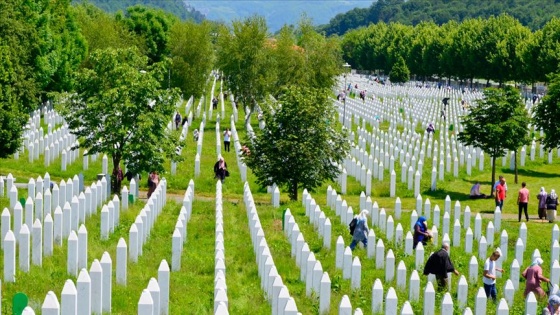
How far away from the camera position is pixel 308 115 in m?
30.8

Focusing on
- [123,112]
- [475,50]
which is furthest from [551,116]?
Result: [475,50]

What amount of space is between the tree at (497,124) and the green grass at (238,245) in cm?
149

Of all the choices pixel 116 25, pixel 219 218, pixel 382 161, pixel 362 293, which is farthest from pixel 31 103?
pixel 116 25

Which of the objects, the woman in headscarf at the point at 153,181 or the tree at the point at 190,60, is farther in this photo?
the tree at the point at 190,60

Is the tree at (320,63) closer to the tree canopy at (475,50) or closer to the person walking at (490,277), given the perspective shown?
the tree canopy at (475,50)

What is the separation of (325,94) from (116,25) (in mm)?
57764

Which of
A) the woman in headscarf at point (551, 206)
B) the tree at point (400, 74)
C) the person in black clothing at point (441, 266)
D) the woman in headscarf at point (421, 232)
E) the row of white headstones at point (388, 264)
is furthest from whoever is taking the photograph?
the tree at point (400, 74)

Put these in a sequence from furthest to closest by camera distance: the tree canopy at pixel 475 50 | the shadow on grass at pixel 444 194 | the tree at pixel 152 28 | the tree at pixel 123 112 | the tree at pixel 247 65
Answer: the tree at pixel 152 28 < the tree canopy at pixel 475 50 < the tree at pixel 247 65 < the shadow on grass at pixel 444 194 < the tree at pixel 123 112

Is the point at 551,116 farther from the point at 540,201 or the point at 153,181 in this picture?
the point at 153,181

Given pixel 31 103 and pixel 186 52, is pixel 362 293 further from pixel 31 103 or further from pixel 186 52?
pixel 186 52

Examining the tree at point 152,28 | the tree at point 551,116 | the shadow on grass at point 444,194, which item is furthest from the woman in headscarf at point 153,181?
the tree at point 152,28

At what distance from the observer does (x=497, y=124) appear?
3544cm

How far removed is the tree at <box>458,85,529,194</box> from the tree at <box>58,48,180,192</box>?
35.1 ft

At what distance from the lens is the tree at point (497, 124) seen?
35.3 metres
